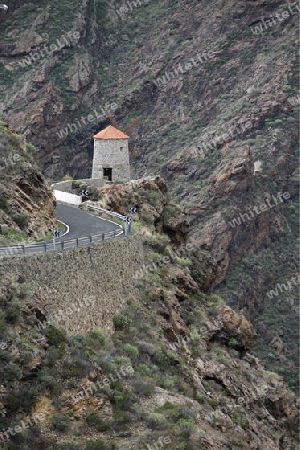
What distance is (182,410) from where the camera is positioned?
37.2m

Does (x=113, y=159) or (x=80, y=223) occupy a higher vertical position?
(x=113, y=159)

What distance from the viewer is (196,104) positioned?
115 m

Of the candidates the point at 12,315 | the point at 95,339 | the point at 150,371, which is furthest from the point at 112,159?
the point at 12,315

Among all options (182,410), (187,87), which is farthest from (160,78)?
(182,410)

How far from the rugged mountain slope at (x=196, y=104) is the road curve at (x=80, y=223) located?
40.3 meters

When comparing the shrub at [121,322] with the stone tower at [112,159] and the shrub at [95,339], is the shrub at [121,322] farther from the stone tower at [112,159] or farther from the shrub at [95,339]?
the stone tower at [112,159]

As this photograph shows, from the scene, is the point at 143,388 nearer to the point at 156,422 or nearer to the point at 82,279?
the point at 156,422

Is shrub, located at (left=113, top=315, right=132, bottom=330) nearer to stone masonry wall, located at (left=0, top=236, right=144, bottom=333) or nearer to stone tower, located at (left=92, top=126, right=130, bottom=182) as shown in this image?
stone masonry wall, located at (left=0, top=236, right=144, bottom=333)

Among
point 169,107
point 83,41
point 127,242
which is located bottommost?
point 127,242

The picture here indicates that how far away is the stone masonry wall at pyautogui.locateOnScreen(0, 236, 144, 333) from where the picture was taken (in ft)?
116

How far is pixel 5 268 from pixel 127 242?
10.7 metres

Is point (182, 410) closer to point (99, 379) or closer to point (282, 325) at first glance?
point (99, 379)

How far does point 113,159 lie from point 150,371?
2216 cm

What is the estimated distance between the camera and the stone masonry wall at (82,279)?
3525cm
